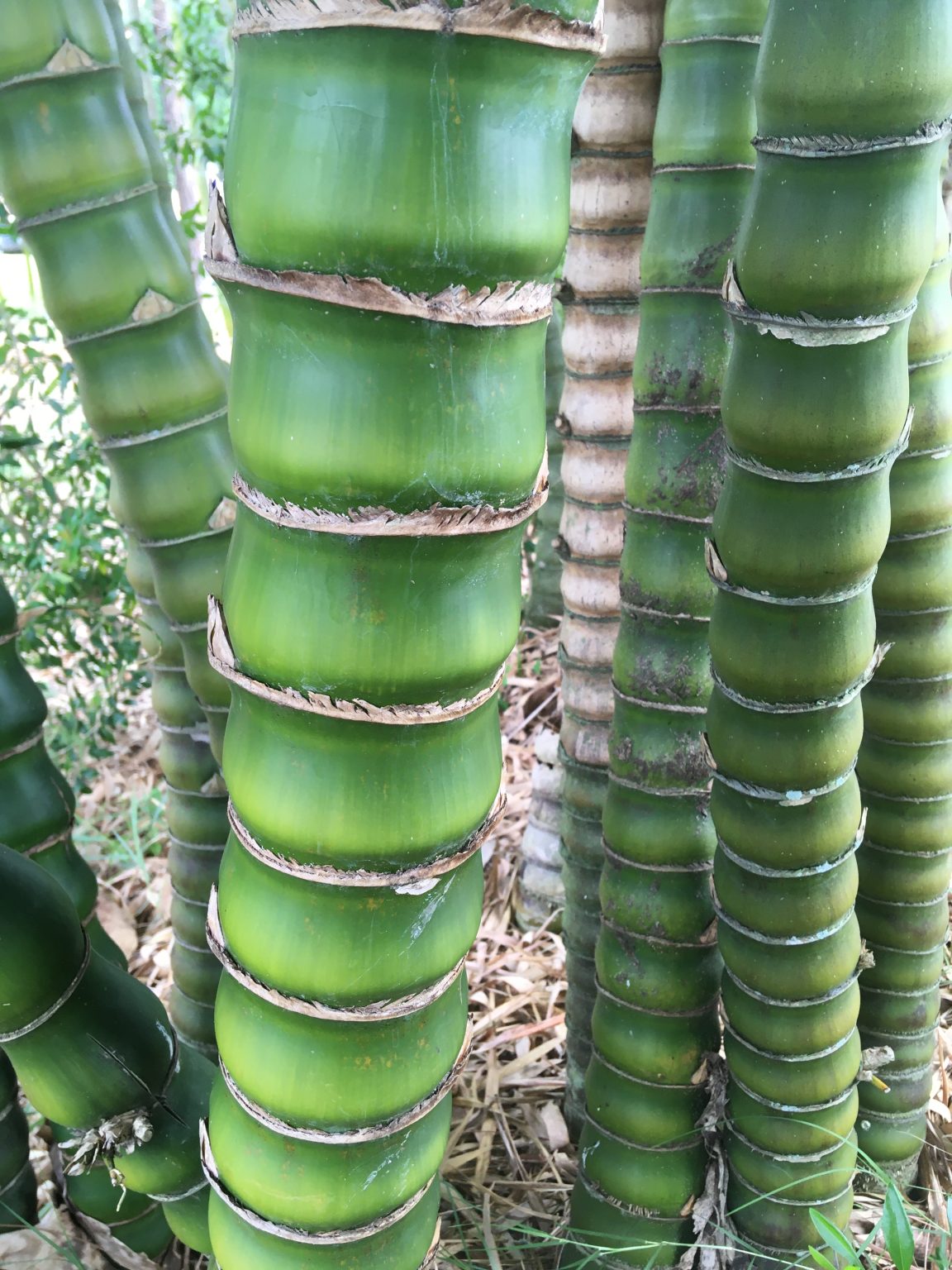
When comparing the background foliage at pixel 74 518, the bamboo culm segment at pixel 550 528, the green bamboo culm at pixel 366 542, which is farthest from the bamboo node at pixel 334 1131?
the bamboo culm segment at pixel 550 528

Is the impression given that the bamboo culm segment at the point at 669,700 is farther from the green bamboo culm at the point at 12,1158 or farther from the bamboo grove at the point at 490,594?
the green bamboo culm at the point at 12,1158

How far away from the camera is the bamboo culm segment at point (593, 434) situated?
3.51 ft

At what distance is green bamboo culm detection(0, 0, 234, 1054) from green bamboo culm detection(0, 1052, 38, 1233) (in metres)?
0.37

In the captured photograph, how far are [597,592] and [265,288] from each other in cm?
91

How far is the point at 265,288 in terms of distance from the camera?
1.38 feet

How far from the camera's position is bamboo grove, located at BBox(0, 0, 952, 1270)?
0.42m

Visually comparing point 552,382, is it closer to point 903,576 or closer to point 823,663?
point 903,576

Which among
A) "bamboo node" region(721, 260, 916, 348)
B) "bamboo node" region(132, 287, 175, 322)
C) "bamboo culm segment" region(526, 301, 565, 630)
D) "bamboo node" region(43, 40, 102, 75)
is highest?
"bamboo node" region(43, 40, 102, 75)

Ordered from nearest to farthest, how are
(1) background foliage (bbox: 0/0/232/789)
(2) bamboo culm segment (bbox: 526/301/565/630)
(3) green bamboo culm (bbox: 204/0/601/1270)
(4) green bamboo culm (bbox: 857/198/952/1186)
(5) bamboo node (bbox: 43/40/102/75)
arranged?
(3) green bamboo culm (bbox: 204/0/601/1270), (5) bamboo node (bbox: 43/40/102/75), (4) green bamboo culm (bbox: 857/198/952/1186), (1) background foliage (bbox: 0/0/232/789), (2) bamboo culm segment (bbox: 526/301/565/630)

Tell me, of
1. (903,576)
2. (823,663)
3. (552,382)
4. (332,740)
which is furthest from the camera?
(552,382)

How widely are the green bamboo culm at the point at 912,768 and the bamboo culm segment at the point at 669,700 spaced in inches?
7.4

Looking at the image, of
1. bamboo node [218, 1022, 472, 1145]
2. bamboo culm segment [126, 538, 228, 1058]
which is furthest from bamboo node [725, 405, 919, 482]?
bamboo culm segment [126, 538, 228, 1058]

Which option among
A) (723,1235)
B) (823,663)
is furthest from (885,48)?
(723,1235)

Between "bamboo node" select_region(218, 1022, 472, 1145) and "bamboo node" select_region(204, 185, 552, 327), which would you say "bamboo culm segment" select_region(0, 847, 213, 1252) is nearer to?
"bamboo node" select_region(218, 1022, 472, 1145)
